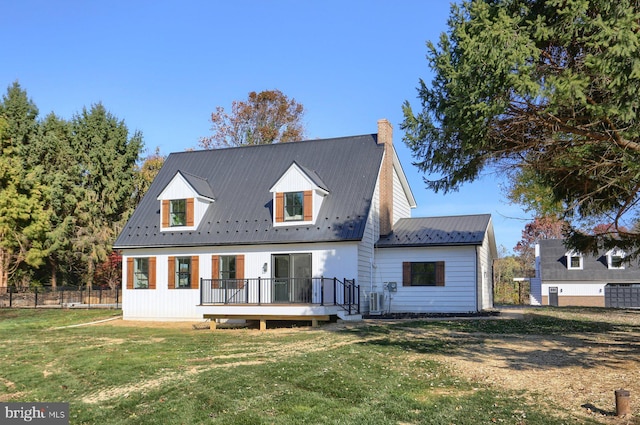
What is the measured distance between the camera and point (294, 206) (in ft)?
77.6

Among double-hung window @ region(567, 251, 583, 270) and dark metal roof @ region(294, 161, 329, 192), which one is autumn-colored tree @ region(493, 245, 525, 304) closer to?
double-hung window @ region(567, 251, 583, 270)

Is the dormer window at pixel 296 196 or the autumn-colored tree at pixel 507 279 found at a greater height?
the dormer window at pixel 296 196

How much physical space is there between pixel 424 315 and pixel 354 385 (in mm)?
12997

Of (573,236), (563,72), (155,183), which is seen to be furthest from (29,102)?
(563,72)

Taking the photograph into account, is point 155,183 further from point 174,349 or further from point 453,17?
point 453,17

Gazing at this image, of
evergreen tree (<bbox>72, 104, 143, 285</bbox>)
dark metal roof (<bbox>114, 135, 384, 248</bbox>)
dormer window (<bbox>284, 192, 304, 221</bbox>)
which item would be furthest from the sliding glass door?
evergreen tree (<bbox>72, 104, 143, 285</bbox>)

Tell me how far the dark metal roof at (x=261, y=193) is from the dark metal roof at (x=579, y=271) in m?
25.9

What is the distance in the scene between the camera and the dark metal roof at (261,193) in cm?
2308

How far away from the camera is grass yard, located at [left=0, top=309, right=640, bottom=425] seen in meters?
8.55

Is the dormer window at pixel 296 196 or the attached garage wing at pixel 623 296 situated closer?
the dormer window at pixel 296 196

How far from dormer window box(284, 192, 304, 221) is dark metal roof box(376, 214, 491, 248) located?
3733 mm

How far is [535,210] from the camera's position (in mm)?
30172

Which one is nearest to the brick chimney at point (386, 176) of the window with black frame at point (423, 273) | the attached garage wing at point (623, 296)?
the window with black frame at point (423, 273)

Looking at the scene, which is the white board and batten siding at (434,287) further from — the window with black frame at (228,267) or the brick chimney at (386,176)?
the window with black frame at (228,267)
